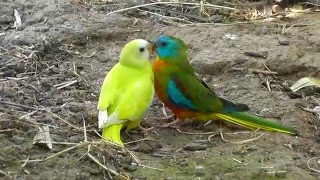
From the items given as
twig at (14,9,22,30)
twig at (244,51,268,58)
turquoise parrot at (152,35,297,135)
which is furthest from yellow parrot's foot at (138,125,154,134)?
twig at (14,9,22,30)

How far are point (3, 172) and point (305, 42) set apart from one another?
9.08 ft

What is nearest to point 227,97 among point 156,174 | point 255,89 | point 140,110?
point 255,89

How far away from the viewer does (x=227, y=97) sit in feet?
14.9

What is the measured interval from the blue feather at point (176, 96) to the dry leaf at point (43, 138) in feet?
2.43

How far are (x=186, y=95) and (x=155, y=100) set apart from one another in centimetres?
53

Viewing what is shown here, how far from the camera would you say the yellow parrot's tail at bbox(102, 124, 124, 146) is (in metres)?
3.68

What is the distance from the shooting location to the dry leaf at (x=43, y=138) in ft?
11.6

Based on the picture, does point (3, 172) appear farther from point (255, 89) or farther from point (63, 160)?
point (255, 89)

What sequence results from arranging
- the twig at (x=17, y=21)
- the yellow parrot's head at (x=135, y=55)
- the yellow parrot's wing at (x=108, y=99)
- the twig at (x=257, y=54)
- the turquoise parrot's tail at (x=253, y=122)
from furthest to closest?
the twig at (x=17, y=21), the twig at (x=257, y=54), the turquoise parrot's tail at (x=253, y=122), the yellow parrot's head at (x=135, y=55), the yellow parrot's wing at (x=108, y=99)

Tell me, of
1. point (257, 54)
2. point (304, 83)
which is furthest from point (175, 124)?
point (257, 54)

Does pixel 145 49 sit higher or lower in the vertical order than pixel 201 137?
higher

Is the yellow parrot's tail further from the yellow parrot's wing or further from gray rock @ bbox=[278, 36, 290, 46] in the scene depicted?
gray rock @ bbox=[278, 36, 290, 46]

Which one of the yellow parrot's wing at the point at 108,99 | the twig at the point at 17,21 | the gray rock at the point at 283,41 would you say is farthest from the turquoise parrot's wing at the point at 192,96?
the twig at the point at 17,21

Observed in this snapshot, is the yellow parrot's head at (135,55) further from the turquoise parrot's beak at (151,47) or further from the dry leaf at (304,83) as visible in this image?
the dry leaf at (304,83)
